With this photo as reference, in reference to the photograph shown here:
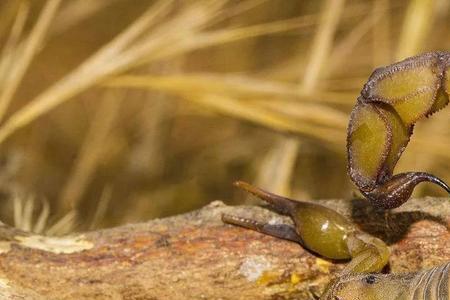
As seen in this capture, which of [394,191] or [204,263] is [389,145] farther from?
[204,263]

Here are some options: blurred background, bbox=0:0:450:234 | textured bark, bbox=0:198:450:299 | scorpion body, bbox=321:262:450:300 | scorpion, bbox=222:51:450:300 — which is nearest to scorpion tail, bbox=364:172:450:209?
scorpion, bbox=222:51:450:300

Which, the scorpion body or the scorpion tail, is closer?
the scorpion body

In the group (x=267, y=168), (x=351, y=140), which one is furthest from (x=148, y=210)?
(x=351, y=140)

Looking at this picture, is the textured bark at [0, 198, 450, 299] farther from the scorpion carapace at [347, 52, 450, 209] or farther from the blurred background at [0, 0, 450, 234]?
the blurred background at [0, 0, 450, 234]

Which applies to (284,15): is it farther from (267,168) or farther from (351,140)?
(351,140)

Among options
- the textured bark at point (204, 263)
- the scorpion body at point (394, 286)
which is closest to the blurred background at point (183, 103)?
the textured bark at point (204, 263)

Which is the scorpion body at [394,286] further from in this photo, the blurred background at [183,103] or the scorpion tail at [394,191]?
the blurred background at [183,103]
